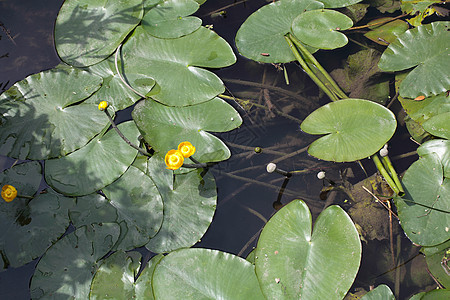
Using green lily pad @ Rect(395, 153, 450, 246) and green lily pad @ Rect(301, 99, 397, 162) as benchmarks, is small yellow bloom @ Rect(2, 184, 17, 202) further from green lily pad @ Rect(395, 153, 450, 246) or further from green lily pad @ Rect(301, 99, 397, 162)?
green lily pad @ Rect(395, 153, 450, 246)

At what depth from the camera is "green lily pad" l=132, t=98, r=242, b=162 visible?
2170 millimetres

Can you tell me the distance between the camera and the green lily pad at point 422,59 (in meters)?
2.27

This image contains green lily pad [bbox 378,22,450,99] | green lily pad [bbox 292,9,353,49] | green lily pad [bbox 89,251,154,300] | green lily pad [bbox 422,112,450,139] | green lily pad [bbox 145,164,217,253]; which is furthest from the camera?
green lily pad [bbox 292,9,353,49]

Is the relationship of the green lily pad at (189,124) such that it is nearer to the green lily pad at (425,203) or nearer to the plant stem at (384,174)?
the plant stem at (384,174)

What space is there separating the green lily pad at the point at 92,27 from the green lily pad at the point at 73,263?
1.21 metres

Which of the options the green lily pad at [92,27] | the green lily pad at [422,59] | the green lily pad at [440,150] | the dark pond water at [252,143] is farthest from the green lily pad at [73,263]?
the green lily pad at [422,59]

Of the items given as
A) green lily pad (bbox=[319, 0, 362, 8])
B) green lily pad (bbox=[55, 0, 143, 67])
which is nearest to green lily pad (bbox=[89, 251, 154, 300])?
green lily pad (bbox=[55, 0, 143, 67])

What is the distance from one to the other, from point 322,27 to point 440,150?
1.16 m

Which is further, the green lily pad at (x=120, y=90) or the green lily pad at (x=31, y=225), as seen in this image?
the green lily pad at (x=120, y=90)

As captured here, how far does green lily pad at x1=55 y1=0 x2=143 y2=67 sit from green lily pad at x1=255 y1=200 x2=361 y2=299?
1.71m

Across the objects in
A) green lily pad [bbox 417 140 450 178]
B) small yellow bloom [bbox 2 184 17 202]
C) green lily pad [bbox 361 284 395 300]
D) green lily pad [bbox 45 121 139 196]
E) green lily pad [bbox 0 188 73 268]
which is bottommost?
green lily pad [bbox 361 284 395 300]

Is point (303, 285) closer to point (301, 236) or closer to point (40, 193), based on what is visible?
point (301, 236)

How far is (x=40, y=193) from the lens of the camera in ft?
7.19

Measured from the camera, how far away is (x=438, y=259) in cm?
201
